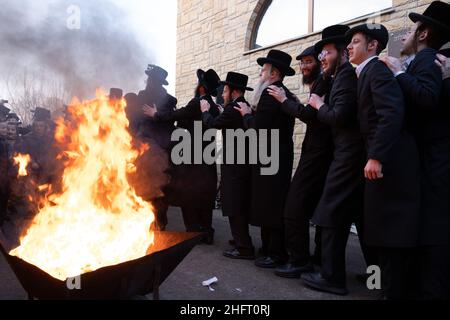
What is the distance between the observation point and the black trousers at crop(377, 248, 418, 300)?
2992 mm

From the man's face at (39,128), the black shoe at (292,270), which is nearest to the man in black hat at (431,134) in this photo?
the black shoe at (292,270)


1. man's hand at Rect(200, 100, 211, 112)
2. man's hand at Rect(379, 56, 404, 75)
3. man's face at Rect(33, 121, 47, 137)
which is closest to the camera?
man's hand at Rect(379, 56, 404, 75)

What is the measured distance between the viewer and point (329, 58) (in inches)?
149

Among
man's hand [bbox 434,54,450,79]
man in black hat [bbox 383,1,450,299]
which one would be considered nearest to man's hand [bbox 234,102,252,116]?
man in black hat [bbox 383,1,450,299]

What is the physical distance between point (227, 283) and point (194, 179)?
6.15ft

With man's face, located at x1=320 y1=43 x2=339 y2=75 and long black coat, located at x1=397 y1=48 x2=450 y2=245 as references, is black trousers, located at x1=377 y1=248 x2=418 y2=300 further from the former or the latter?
man's face, located at x1=320 y1=43 x2=339 y2=75

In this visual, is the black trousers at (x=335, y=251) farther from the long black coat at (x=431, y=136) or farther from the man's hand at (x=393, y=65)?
the man's hand at (x=393, y=65)

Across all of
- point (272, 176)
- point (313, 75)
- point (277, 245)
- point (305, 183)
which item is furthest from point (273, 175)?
point (313, 75)

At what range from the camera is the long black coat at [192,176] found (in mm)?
5301

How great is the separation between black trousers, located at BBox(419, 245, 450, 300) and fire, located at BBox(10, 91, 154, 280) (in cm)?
204

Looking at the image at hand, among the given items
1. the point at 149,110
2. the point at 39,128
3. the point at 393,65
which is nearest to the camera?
the point at 393,65

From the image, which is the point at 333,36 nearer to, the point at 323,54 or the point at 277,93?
the point at 323,54

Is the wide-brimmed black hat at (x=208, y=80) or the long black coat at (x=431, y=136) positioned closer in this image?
the long black coat at (x=431, y=136)
